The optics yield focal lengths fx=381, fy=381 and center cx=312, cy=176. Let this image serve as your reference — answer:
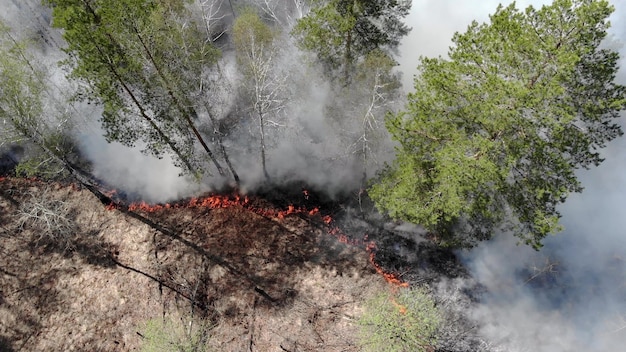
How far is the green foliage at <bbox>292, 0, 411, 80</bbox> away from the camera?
495 inches

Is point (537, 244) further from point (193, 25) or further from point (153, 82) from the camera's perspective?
point (193, 25)

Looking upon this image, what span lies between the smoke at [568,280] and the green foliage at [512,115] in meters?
4.20

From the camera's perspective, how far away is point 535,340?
12586mm

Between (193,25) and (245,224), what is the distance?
8.05 meters

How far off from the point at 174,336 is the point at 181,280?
207cm

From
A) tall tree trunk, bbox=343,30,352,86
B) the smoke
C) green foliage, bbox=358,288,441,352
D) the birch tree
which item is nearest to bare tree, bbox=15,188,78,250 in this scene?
the birch tree

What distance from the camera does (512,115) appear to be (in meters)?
8.48

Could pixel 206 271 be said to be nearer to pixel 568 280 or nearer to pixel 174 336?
pixel 174 336

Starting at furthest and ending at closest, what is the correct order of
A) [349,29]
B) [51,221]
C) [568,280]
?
1. [51,221]
2. [568,280]
3. [349,29]

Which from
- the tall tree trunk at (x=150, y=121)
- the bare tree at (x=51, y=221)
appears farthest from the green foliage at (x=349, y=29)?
the bare tree at (x=51, y=221)

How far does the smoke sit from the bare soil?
160 inches


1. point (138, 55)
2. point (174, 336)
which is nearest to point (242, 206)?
point (174, 336)

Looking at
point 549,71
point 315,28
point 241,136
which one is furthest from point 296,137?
point 549,71

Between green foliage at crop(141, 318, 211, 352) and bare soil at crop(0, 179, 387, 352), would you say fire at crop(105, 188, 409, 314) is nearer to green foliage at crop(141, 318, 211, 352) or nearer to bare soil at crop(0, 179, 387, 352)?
bare soil at crop(0, 179, 387, 352)
